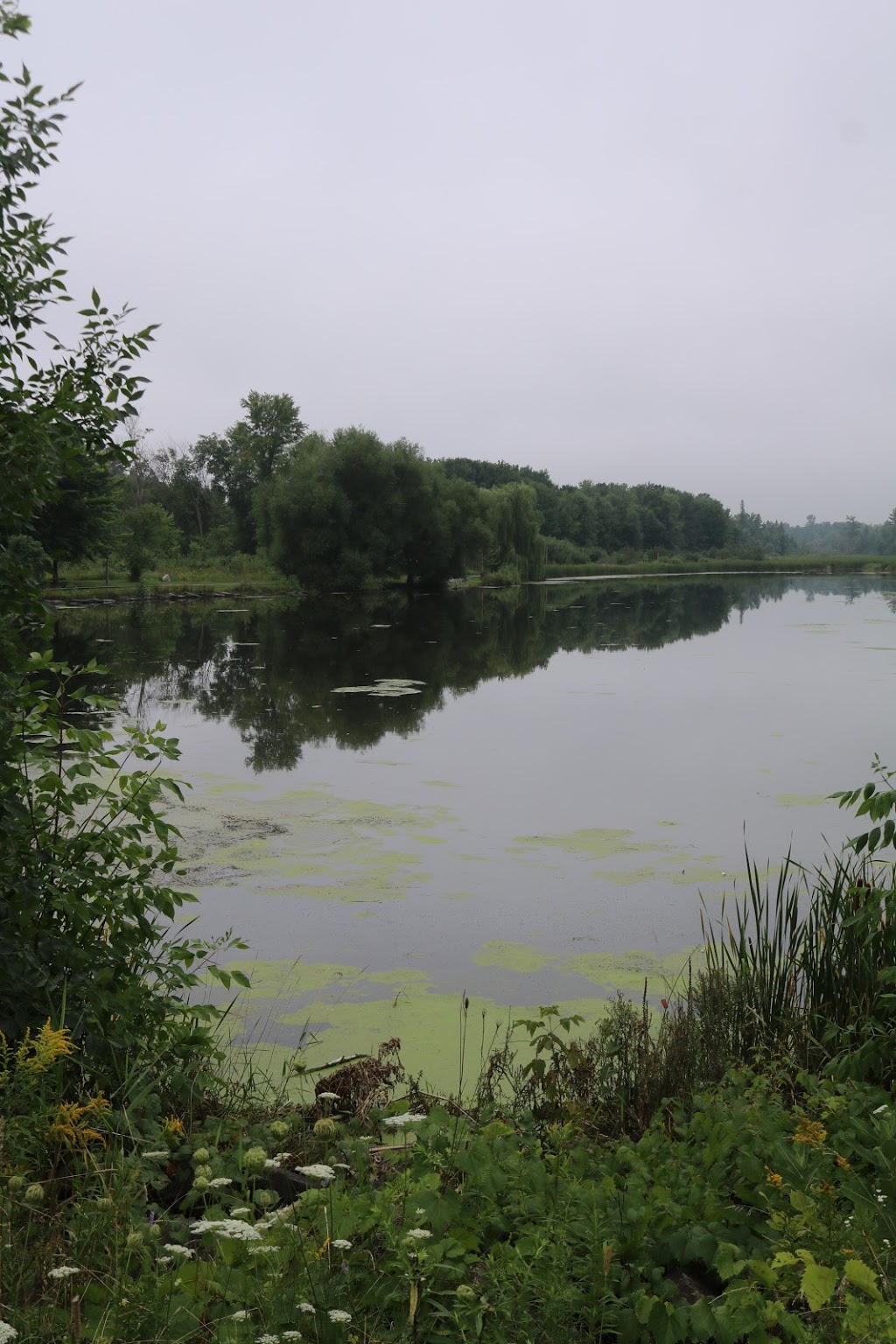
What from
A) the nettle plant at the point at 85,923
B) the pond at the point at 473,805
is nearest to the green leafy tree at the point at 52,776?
the nettle plant at the point at 85,923

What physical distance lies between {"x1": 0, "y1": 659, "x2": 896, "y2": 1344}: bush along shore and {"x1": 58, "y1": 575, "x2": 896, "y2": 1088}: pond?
30.0 inches

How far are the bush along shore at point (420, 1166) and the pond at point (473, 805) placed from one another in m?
0.76

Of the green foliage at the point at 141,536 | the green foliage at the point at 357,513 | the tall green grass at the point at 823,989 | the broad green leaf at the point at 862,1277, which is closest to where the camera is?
the broad green leaf at the point at 862,1277

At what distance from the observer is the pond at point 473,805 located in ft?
17.5

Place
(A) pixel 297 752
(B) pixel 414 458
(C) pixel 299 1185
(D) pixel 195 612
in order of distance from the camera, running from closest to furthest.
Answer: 1. (C) pixel 299 1185
2. (A) pixel 297 752
3. (D) pixel 195 612
4. (B) pixel 414 458

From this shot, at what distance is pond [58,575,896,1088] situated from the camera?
532cm

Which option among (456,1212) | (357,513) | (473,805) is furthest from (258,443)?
(456,1212)

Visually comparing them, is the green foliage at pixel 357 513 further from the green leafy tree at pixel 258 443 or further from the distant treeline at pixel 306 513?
the green leafy tree at pixel 258 443

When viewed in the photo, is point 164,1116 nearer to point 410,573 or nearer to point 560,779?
point 560,779

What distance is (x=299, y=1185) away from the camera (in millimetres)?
2816

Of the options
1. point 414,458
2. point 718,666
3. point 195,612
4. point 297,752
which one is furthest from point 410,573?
point 297,752

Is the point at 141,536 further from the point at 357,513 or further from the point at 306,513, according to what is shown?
the point at 357,513

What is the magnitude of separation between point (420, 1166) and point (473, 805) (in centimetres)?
659

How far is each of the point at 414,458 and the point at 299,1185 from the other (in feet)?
132
